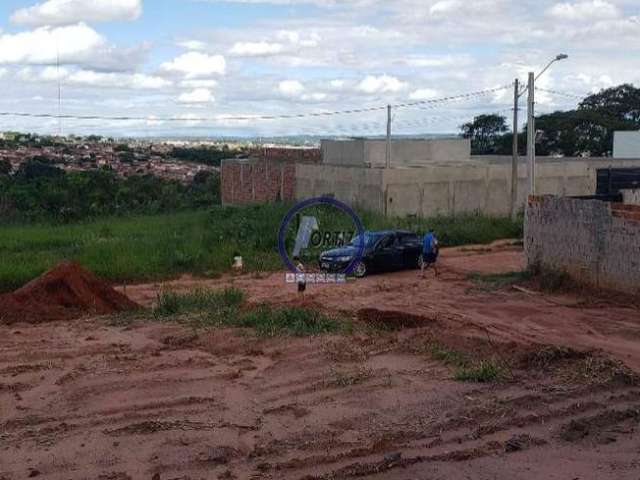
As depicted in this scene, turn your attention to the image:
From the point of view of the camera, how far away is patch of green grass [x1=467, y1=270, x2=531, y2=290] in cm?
2002

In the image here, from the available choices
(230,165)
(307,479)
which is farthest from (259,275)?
(230,165)

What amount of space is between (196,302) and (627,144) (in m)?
45.3

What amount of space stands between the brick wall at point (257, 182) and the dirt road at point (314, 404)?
25.9 meters

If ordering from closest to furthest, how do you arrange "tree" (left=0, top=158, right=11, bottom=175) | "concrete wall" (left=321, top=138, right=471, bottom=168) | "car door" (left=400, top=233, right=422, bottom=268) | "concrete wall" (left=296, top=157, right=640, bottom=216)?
"car door" (left=400, top=233, right=422, bottom=268) → "concrete wall" (left=296, top=157, right=640, bottom=216) → "concrete wall" (left=321, top=138, right=471, bottom=168) → "tree" (left=0, top=158, right=11, bottom=175)

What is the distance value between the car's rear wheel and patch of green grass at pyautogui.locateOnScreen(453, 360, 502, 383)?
12.0 m

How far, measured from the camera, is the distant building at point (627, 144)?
2125 inches

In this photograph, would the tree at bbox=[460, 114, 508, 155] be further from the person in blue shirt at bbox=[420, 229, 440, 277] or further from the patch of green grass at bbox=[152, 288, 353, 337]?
the patch of green grass at bbox=[152, 288, 353, 337]

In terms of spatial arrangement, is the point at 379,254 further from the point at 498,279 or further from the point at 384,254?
the point at 498,279

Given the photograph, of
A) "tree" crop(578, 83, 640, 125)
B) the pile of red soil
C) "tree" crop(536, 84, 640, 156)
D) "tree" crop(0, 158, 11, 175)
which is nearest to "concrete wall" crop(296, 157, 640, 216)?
the pile of red soil

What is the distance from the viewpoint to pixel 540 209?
2005 cm

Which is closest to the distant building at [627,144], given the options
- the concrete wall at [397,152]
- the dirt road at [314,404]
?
the concrete wall at [397,152]

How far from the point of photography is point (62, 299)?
1655 centimetres

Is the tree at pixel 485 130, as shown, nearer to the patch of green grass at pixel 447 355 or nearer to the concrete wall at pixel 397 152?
the concrete wall at pixel 397 152

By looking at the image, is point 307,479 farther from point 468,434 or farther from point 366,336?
point 366,336
